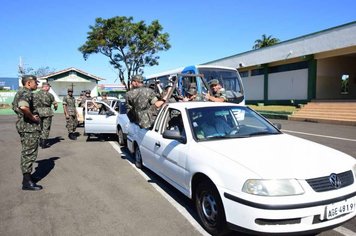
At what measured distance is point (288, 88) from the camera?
2495 cm

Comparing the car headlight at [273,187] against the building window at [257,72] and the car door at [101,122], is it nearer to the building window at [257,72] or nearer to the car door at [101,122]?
the car door at [101,122]

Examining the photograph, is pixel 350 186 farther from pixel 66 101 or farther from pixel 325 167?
pixel 66 101

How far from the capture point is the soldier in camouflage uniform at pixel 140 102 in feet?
20.4

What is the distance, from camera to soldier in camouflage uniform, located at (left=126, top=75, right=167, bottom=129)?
621cm

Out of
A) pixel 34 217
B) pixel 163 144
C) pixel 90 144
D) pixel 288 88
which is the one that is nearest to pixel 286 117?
pixel 288 88

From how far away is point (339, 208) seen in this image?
3.12 m

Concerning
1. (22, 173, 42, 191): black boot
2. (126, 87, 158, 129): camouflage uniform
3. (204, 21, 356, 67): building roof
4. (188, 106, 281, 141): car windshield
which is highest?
(204, 21, 356, 67): building roof

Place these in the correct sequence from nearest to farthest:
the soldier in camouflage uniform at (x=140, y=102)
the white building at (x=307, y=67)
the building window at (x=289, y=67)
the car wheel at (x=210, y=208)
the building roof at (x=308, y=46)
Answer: the car wheel at (x=210, y=208), the soldier in camouflage uniform at (x=140, y=102), the building roof at (x=308, y=46), the white building at (x=307, y=67), the building window at (x=289, y=67)

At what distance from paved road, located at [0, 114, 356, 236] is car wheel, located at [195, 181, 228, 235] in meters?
0.17

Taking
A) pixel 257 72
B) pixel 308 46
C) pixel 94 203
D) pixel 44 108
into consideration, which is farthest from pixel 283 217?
pixel 257 72

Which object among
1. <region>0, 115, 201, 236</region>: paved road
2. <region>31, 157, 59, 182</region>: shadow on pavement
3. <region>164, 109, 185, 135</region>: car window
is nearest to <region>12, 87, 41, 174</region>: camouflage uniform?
<region>0, 115, 201, 236</region>: paved road

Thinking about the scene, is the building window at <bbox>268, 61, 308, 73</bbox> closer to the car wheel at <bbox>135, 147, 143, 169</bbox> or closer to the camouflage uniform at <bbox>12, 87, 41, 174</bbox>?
the car wheel at <bbox>135, 147, 143, 169</bbox>

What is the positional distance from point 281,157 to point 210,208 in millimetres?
991

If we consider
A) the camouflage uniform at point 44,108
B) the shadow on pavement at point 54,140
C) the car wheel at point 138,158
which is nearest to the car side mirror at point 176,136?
the car wheel at point 138,158
